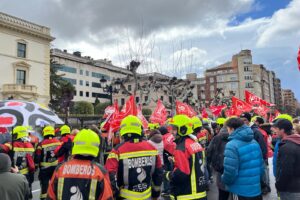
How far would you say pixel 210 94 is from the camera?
95312 mm

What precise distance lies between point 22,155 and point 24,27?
1248 inches

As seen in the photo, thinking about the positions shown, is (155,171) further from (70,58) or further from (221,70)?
(221,70)

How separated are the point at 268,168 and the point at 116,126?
188 inches

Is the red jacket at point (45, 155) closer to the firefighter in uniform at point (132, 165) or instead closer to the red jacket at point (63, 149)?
the red jacket at point (63, 149)

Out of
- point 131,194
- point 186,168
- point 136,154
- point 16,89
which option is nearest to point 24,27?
point 16,89

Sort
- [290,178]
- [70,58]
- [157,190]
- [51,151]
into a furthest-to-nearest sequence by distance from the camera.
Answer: [70,58]
[51,151]
[157,190]
[290,178]

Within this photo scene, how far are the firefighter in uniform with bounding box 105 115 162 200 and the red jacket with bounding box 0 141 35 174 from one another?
3160mm

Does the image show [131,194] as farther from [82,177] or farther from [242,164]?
[242,164]

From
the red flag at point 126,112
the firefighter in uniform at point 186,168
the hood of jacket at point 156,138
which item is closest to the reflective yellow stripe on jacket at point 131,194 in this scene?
the firefighter in uniform at point 186,168

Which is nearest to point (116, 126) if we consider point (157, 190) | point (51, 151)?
point (51, 151)

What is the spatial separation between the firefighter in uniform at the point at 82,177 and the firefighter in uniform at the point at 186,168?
1130mm

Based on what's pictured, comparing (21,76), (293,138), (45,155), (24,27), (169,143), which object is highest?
(24,27)

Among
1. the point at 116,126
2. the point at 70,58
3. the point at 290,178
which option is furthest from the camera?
the point at 70,58

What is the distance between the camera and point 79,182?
10.1 feet
